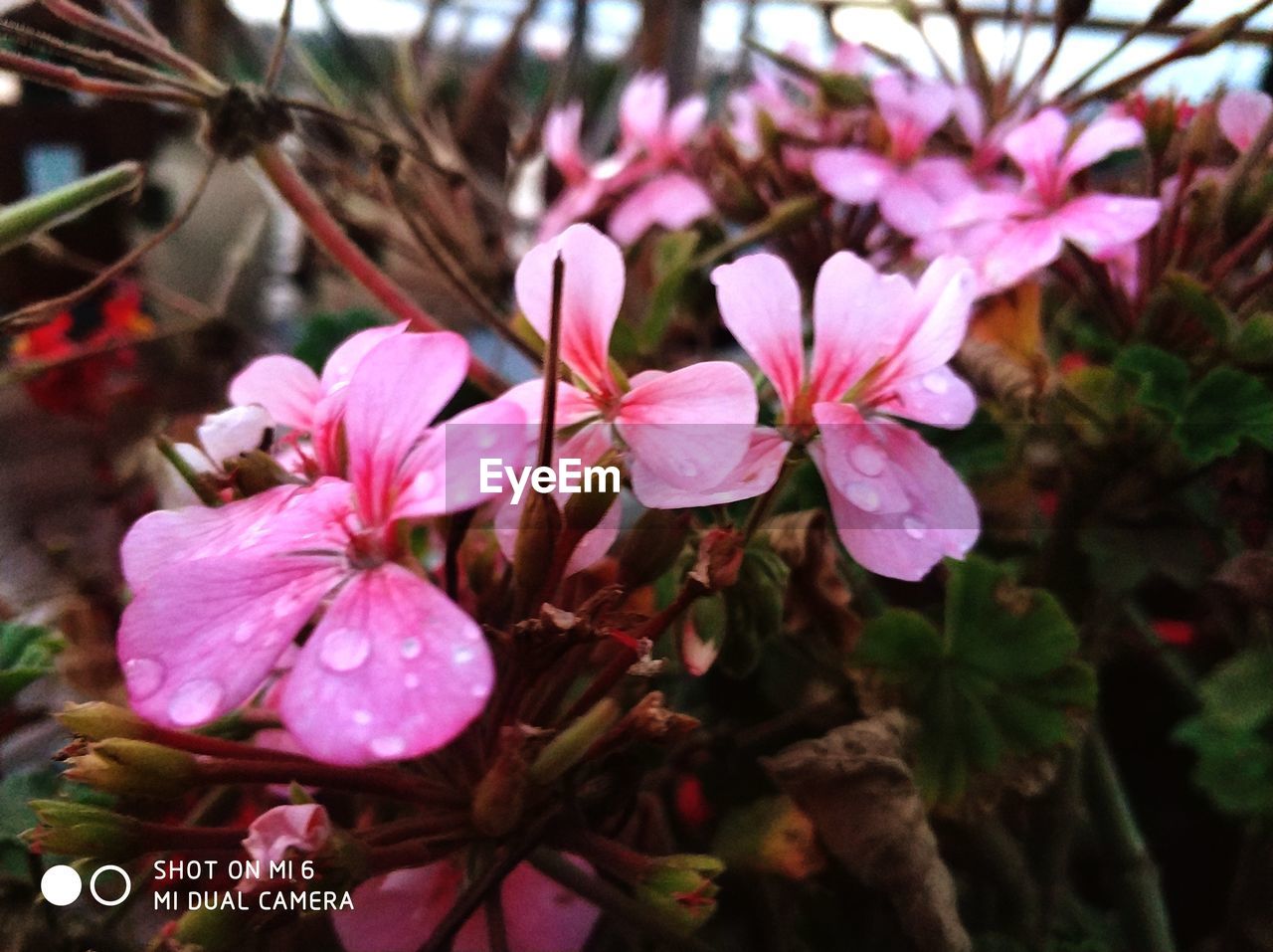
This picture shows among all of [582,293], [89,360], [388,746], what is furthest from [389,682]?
[89,360]

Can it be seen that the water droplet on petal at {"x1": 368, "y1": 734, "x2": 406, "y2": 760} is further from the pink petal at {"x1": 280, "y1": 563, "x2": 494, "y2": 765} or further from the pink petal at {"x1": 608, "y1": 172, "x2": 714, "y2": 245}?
the pink petal at {"x1": 608, "y1": 172, "x2": 714, "y2": 245}

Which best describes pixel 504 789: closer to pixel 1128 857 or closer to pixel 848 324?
pixel 848 324

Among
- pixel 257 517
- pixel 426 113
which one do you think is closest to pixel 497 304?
pixel 426 113

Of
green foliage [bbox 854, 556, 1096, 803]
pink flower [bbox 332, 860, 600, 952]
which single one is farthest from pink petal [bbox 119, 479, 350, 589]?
green foliage [bbox 854, 556, 1096, 803]

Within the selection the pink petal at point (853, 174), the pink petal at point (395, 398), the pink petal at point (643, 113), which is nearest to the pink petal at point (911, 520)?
the pink petal at point (395, 398)

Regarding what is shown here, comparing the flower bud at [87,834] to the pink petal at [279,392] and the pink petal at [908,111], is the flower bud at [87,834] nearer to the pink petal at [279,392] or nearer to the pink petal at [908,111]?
the pink petal at [279,392]
